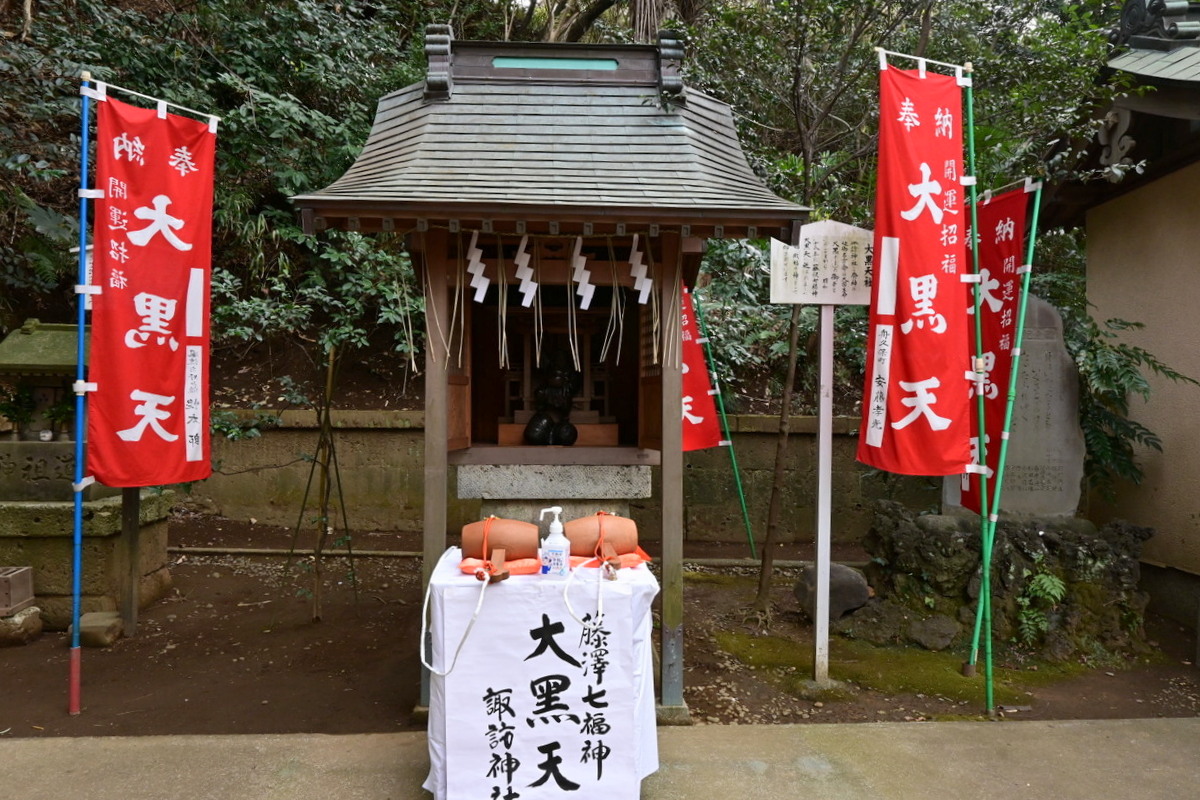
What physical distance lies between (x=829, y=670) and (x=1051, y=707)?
1443 millimetres

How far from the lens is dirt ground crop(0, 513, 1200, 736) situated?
4.66 meters

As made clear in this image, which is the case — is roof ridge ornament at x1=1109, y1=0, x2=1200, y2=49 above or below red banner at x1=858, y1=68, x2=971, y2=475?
→ above

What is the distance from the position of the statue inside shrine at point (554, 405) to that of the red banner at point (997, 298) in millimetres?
2929

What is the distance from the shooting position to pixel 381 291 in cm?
1035

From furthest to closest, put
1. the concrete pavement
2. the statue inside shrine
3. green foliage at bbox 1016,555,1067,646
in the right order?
green foliage at bbox 1016,555,1067,646 → the statue inside shrine → the concrete pavement

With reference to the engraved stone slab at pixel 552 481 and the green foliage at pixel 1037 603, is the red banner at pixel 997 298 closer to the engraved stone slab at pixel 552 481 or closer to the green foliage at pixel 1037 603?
the green foliage at pixel 1037 603

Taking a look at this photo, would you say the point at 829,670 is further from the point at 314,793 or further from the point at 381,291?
the point at 381,291

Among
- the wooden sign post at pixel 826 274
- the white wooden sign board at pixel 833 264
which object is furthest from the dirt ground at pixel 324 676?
the white wooden sign board at pixel 833 264

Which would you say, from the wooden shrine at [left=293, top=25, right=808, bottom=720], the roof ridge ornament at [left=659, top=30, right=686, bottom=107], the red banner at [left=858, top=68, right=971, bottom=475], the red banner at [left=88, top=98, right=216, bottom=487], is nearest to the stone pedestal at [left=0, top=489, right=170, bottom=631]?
the red banner at [left=88, top=98, right=216, bottom=487]

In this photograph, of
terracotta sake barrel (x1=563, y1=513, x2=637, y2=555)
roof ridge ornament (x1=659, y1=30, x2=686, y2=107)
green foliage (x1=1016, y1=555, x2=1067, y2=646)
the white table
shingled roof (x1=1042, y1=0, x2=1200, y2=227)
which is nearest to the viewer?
the white table

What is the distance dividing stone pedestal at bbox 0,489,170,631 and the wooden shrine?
3622 millimetres

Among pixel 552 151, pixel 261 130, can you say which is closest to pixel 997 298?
pixel 552 151

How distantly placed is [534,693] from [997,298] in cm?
454

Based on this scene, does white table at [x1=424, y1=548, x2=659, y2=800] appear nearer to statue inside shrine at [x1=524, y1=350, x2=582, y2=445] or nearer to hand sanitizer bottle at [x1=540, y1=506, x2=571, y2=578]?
hand sanitizer bottle at [x1=540, y1=506, x2=571, y2=578]
